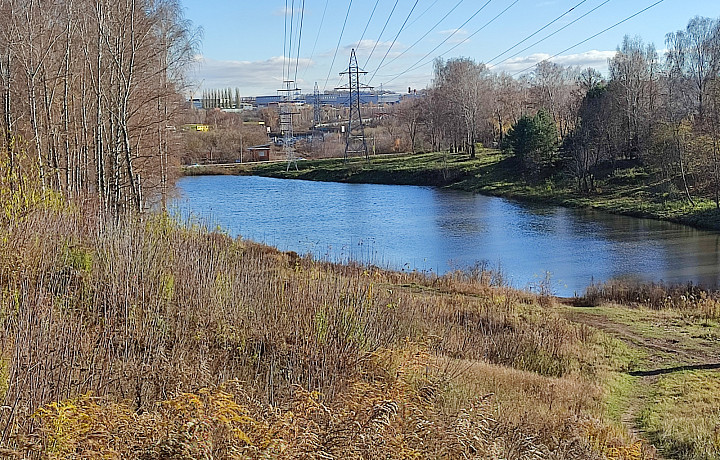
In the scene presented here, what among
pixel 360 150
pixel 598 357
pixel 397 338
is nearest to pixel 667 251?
pixel 598 357

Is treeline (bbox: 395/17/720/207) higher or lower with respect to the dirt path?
higher

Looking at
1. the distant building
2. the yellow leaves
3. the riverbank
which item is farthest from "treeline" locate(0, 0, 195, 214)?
the distant building

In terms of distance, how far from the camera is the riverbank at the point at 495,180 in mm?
34656

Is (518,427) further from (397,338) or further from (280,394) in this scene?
(397,338)

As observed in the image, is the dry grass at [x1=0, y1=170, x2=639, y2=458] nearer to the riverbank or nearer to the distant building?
the riverbank

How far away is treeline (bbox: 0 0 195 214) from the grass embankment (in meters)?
5.77

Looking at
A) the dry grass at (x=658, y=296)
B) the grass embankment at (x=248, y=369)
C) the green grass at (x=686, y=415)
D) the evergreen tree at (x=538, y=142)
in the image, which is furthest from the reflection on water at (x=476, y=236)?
the green grass at (x=686, y=415)

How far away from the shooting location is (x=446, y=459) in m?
4.64

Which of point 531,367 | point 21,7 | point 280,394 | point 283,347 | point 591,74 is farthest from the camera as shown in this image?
point 591,74

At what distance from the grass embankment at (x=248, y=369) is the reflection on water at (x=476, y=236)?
647cm

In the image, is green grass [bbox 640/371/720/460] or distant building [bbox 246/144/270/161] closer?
green grass [bbox 640/371/720/460]

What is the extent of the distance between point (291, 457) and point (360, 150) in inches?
2801

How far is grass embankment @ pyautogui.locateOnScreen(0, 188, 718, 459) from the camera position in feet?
13.8

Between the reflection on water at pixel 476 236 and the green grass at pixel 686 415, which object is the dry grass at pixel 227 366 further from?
the reflection on water at pixel 476 236
